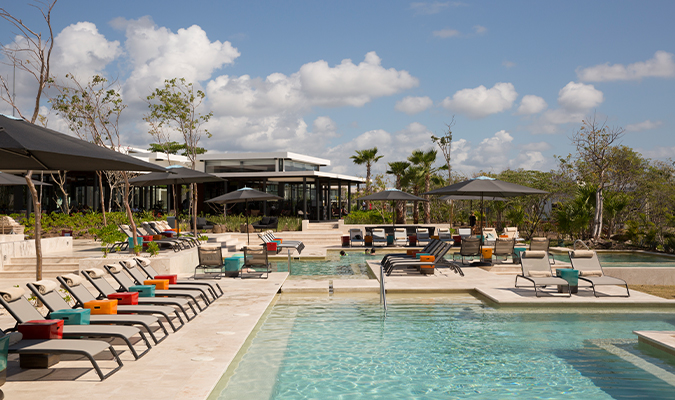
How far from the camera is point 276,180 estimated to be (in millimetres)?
32719

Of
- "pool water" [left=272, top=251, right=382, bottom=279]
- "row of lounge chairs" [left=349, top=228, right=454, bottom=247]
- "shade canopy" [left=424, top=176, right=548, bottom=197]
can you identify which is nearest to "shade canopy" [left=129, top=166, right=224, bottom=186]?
"pool water" [left=272, top=251, right=382, bottom=279]

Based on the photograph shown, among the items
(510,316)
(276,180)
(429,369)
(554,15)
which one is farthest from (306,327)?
(276,180)

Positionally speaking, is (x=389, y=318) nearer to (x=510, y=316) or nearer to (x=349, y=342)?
(x=349, y=342)

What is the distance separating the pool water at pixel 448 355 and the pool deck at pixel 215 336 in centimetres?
25

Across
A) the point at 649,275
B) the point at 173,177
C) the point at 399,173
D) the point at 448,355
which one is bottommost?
the point at 448,355

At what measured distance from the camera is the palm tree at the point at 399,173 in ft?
95.8

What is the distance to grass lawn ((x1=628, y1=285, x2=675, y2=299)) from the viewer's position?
951 cm

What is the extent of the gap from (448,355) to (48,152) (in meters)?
5.03

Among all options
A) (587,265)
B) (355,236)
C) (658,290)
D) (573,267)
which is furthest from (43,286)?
(355,236)

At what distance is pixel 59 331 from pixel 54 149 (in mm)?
1965

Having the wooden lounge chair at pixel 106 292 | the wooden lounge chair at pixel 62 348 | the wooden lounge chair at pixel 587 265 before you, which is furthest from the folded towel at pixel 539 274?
the wooden lounge chair at pixel 62 348

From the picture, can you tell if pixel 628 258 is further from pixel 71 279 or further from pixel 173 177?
pixel 71 279

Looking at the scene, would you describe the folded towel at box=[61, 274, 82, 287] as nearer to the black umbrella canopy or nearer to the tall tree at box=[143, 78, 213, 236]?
the black umbrella canopy

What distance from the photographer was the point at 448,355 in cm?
622
